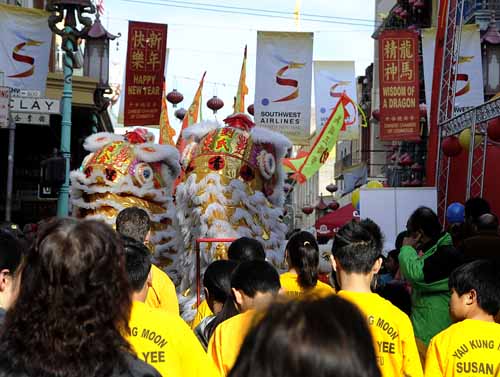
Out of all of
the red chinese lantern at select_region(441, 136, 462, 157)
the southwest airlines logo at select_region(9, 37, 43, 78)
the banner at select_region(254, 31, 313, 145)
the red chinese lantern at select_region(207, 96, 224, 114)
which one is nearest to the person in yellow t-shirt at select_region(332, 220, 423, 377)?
the red chinese lantern at select_region(441, 136, 462, 157)

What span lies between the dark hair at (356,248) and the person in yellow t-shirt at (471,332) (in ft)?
1.36

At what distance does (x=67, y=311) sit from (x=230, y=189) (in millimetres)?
7399

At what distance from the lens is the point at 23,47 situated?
653 inches

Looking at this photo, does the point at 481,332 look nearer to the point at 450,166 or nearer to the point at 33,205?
the point at 450,166

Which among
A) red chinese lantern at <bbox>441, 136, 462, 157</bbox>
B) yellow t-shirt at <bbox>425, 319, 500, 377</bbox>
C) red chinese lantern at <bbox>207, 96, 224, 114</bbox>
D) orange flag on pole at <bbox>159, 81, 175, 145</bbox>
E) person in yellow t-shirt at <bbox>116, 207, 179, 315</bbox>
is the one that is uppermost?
red chinese lantern at <bbox>207, 96, 224, 114</bbox>

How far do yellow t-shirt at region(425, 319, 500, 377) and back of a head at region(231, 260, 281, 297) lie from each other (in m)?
0.79

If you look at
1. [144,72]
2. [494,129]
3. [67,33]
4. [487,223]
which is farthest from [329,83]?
[487,223]

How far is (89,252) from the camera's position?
2801 millimetres

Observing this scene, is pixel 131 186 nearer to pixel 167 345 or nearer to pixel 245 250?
pixel 245 250

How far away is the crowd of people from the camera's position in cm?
204

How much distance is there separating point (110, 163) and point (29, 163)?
55.2ft

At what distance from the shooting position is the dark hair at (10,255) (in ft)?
13.3

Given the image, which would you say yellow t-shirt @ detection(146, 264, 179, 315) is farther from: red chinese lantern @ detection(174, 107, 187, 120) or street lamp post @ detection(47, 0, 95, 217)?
red chinese lantern @ detection(174, 107, 187, 120)

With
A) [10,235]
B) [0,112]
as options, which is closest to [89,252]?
[10,235]
